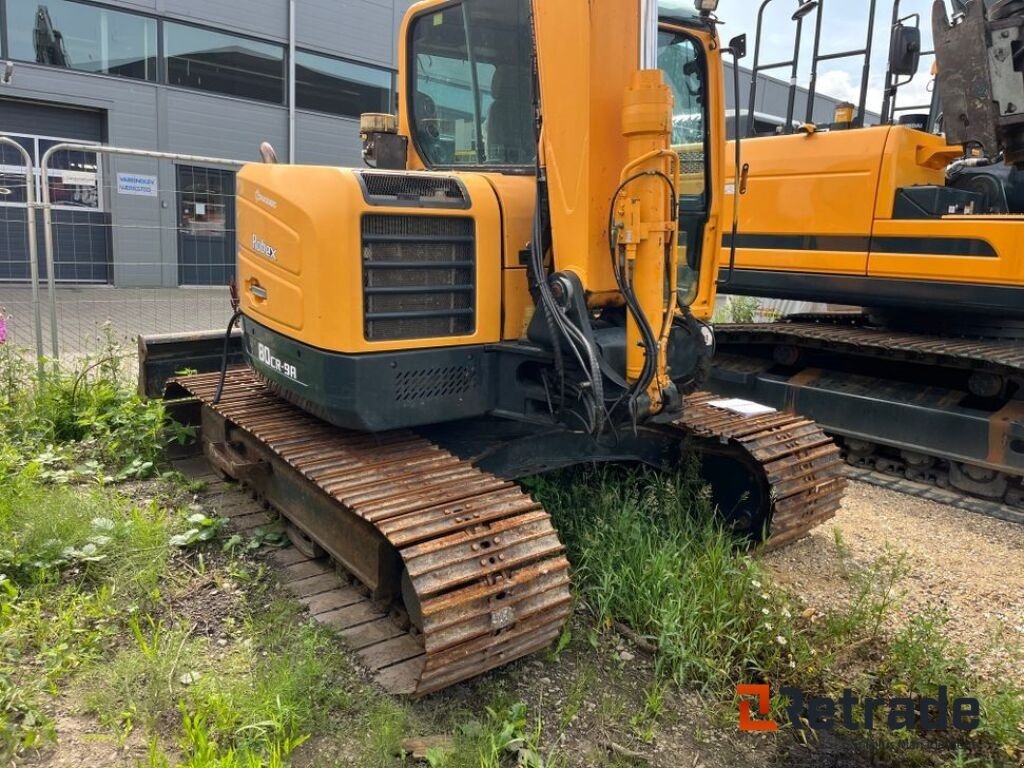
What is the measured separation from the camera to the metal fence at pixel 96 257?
620 centimetres

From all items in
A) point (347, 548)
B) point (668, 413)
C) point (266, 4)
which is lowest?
point (347, 548)

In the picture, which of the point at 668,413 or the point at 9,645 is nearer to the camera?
the point at 9,645

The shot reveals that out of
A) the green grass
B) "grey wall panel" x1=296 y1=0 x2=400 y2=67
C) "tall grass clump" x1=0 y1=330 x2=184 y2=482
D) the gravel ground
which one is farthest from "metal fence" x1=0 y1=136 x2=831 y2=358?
"grey wall panel" x1=296 y1=0 x2=400 y2=67

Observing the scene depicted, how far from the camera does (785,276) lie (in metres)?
6.36

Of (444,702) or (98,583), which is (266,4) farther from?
(444,702)

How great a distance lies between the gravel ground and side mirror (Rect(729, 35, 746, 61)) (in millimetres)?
2497

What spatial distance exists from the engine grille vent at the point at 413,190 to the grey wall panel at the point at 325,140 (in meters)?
13.3

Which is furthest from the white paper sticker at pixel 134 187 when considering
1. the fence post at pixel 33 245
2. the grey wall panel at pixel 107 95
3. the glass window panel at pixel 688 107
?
the grey wall panel at pixel 107 95

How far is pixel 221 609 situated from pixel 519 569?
139cm

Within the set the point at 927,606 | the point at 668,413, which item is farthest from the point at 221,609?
the point at 927,606

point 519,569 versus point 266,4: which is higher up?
point 266,4

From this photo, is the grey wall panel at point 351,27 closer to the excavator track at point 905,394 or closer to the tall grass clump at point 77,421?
the tall grass clump at point 77,421

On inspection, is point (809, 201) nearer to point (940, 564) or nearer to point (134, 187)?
point (940, 564)

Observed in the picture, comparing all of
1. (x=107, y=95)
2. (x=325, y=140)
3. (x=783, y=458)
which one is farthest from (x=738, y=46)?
(x=325, y=140)
